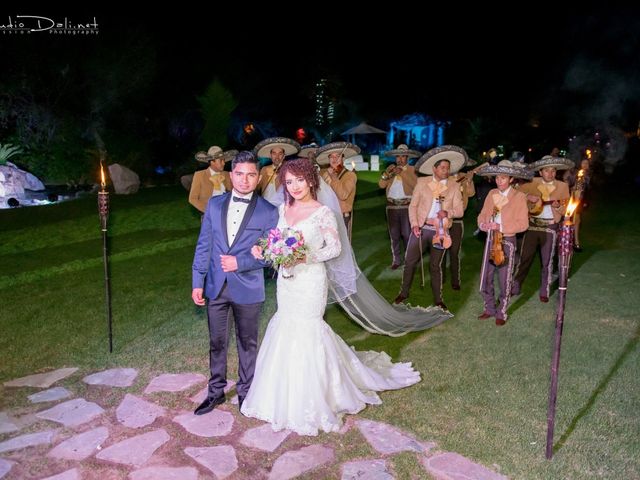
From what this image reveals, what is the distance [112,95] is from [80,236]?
1841 centimetres

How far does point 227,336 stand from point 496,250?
3.98 meters

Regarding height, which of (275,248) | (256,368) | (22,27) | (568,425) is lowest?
(568,425)

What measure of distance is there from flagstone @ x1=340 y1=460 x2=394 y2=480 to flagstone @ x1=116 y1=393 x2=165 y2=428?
1775 millimetres

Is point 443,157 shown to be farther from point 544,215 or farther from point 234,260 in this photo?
point 234,260

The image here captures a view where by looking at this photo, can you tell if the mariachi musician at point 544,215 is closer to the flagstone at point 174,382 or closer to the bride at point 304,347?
the bride at point 304,347

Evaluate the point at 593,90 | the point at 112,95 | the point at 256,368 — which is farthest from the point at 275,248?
the point at 593,90

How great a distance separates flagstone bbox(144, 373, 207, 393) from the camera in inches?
212

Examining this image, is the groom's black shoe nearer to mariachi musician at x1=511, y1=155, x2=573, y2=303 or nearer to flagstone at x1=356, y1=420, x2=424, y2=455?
flagstone at x1=356, y1=420, x2=424, y2=455

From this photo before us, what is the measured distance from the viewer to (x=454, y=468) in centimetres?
414

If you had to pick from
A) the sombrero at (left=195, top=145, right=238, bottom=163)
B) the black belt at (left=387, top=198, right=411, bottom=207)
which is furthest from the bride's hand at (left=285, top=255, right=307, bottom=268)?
the black belt at (left=387, top=198, right=411, bottom=207)

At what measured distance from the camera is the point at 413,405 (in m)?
5.11

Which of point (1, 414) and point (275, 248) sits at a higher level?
point (275, 248)

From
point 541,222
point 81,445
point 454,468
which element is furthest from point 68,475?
point 541,222

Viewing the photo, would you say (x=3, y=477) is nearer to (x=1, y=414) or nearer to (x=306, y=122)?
(x=1, y=414)
